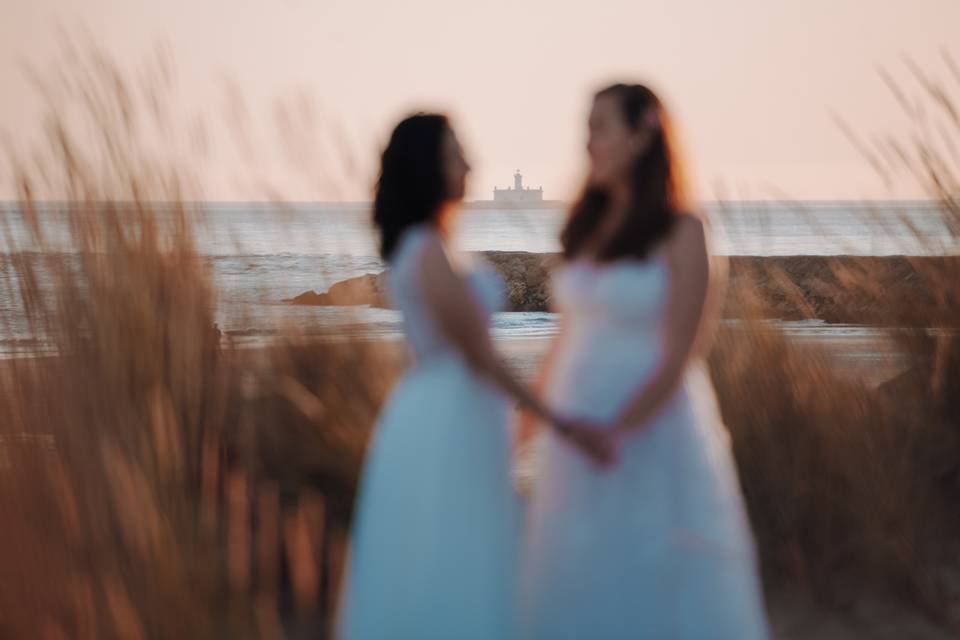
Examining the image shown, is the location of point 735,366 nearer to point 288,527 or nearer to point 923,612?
point 923,612

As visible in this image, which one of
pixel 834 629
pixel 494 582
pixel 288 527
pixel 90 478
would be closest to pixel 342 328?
pixel 288 527

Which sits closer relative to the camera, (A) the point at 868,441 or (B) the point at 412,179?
(B) the point at 412,179

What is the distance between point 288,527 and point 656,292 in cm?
139

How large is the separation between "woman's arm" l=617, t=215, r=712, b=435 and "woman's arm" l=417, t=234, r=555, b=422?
0.25 m

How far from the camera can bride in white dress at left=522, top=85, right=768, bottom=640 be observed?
2.34 meters

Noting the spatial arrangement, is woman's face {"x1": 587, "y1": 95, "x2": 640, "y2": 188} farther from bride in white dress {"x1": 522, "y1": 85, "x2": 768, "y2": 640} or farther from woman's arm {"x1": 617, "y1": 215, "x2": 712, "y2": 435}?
woman's arm {"x1": 617, "y1": 215, "x2": 712, "y2": 435}

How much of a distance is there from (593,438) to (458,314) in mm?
386

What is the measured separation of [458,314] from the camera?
2.25 meters

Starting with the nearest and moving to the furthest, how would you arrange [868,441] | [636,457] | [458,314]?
[458,314]
[636,457]
[868,441]

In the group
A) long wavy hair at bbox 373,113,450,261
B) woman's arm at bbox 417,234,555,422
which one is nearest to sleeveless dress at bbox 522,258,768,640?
woman's arm at bbox 417,234,555,422

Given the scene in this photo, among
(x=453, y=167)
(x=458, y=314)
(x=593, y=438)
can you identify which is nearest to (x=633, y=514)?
(x=593, y=438)

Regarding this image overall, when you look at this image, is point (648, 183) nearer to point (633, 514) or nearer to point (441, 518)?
Answer: point (633, 514)

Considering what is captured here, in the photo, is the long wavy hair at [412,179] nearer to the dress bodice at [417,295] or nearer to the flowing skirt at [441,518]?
the dress bodice at [417,295]

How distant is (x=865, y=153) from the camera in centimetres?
380
